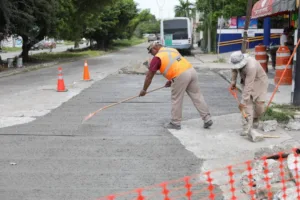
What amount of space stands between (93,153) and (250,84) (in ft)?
8.97

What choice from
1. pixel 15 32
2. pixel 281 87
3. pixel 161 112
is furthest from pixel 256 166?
pixel 15 32

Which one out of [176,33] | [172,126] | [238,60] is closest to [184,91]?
[172,126]

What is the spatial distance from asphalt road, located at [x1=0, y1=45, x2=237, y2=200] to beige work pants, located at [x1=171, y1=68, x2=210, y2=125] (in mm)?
440

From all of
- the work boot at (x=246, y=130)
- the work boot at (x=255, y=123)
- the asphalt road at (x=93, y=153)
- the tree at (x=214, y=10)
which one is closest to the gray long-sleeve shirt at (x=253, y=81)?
the work boot at (x=246, y=130)

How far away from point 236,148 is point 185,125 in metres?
1.76

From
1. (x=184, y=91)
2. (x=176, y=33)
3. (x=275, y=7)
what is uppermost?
(x=275, y=7)

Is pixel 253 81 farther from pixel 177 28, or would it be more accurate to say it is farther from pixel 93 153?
pixel 177 28

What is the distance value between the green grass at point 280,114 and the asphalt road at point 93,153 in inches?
45.7

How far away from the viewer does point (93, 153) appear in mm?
6289

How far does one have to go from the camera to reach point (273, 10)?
43.3 ft

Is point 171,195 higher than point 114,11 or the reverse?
the reverse

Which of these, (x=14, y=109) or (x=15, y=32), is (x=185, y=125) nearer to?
(x=14, y=109)

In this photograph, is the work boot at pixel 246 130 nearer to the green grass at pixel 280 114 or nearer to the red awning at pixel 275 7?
the green grass at pixel 280 114

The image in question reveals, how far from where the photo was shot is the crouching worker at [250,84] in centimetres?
693
